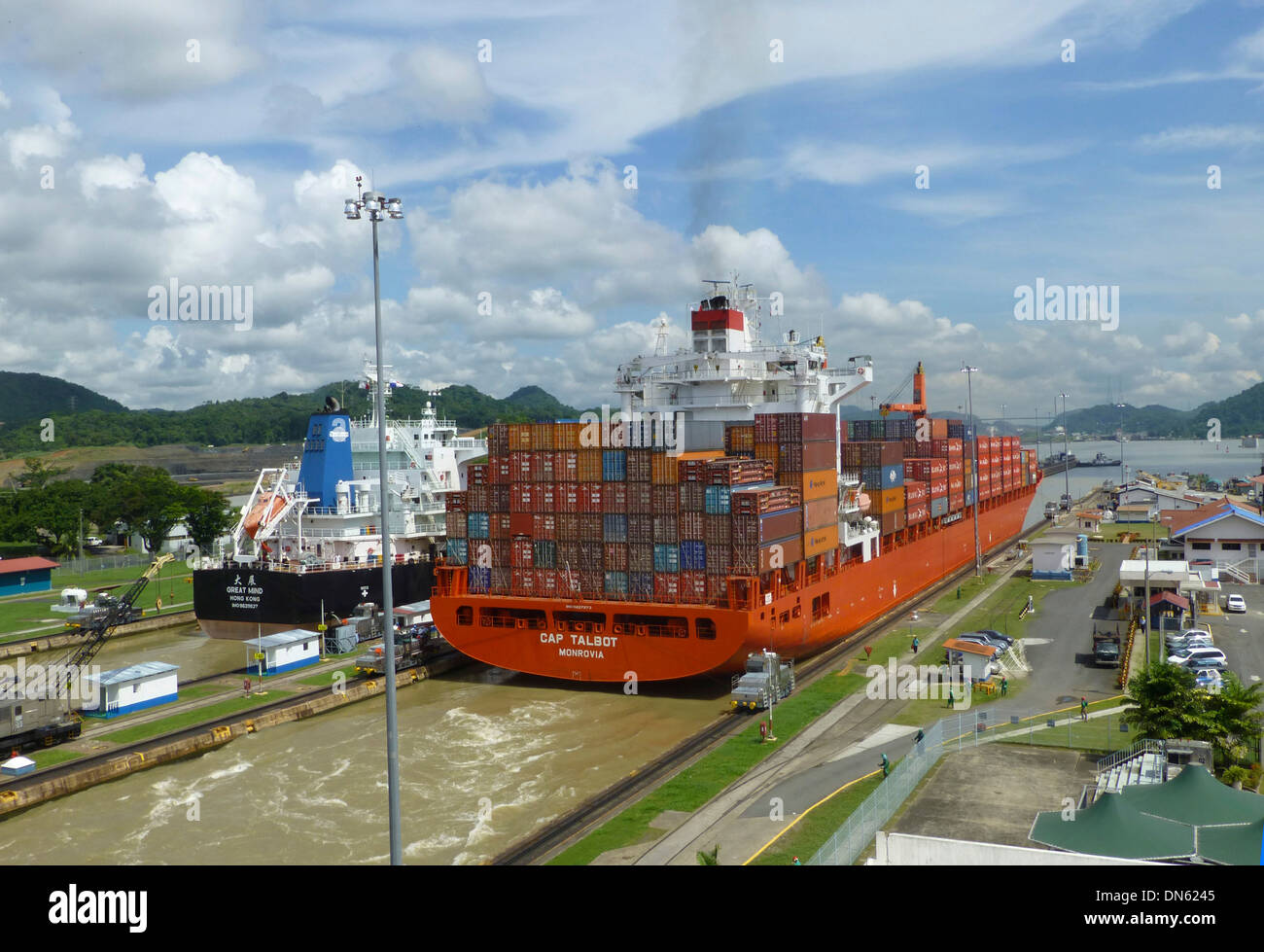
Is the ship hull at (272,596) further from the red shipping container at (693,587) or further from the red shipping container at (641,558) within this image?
the red shipping container at (693,587)

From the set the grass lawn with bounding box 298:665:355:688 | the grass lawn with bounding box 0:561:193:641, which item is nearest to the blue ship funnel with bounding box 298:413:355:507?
the grass lawn with bounding box 298:665:355:688

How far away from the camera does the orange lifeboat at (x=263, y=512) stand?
153 feet

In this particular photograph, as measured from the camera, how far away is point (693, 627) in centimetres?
3172

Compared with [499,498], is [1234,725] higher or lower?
lower

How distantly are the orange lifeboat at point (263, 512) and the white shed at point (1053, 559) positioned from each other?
44.8 metres

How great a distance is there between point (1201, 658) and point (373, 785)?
1133 inches

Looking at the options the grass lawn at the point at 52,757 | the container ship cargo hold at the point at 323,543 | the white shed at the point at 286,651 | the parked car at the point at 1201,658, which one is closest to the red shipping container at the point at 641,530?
the container ship cargo hold at the point at 323,543

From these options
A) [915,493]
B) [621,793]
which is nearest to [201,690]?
[621,793]

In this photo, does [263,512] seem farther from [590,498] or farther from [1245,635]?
[1245,635]

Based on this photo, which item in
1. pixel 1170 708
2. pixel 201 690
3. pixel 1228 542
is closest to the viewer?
pixel 1170 708

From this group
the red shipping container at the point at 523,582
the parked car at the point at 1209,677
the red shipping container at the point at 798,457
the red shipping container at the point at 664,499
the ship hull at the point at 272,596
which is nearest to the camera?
the parked car at the point at 1209,677

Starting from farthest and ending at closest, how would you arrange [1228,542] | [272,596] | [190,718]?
[1228,542] → [272,596] → [190,718]

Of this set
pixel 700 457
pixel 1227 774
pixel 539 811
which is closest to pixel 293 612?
pixel 700 457

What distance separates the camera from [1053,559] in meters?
55.2
